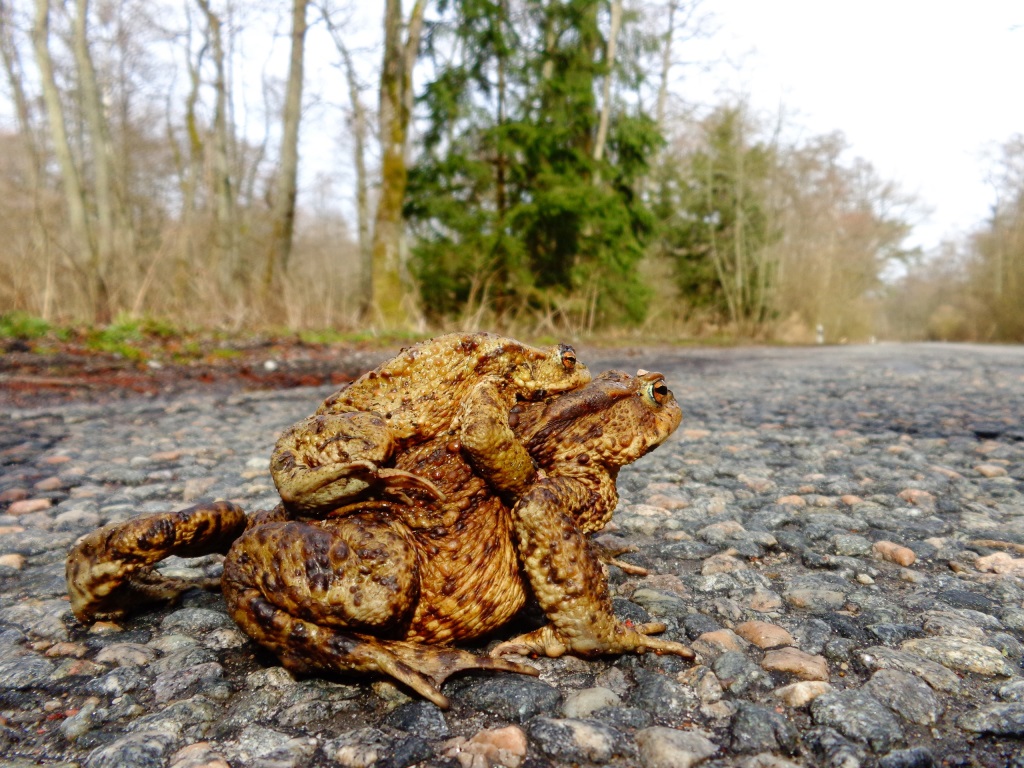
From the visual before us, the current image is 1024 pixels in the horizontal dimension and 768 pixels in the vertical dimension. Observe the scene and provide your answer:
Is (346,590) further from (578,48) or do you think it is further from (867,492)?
(578,48)

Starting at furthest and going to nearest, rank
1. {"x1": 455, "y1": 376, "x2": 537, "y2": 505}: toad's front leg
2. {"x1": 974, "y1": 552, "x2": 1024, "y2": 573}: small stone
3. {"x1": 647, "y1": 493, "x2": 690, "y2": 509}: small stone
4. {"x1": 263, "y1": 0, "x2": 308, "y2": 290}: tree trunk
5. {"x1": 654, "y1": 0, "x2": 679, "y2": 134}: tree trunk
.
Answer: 1. {"x1": 654, "y1": 0, "x2": 679, "y2": 134}: tree trunk
2. {"x1": 263, "y1": 0, "x2": 308, "y2": 290}: tree trunk
3. {"x1": 647, "y1": 493, "x2": 690, "y2": 509}: small stone
4. {"x1": 974, "y1": 552, "x2": 1024, "y2": 573}: small stone
5. {"x1": 455, "y1": 376, "x2": 537, "y2": 505}: toad's front leg

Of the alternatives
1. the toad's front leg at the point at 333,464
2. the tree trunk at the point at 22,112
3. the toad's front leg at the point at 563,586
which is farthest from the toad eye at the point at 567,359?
the tree trunk at the point at 22,112

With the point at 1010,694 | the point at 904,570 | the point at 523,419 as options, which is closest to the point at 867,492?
the point at 904,570

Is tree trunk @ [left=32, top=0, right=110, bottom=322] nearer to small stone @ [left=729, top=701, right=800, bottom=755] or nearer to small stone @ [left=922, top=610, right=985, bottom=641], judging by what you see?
small stone @ [left=729, top=701, right=800, bottom=755]

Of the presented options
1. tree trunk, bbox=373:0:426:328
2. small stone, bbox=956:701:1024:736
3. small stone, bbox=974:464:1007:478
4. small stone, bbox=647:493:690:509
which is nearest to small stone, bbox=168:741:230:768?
small stone, bbox=956:701:1024:736

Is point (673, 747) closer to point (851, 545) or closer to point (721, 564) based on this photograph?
point (721, 564)

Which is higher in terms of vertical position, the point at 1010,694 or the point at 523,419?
the point at 523,419

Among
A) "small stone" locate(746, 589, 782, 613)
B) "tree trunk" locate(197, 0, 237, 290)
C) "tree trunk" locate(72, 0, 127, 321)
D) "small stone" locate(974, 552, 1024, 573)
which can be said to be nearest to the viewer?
"small stone" locate(746, 589, 782, 613)
